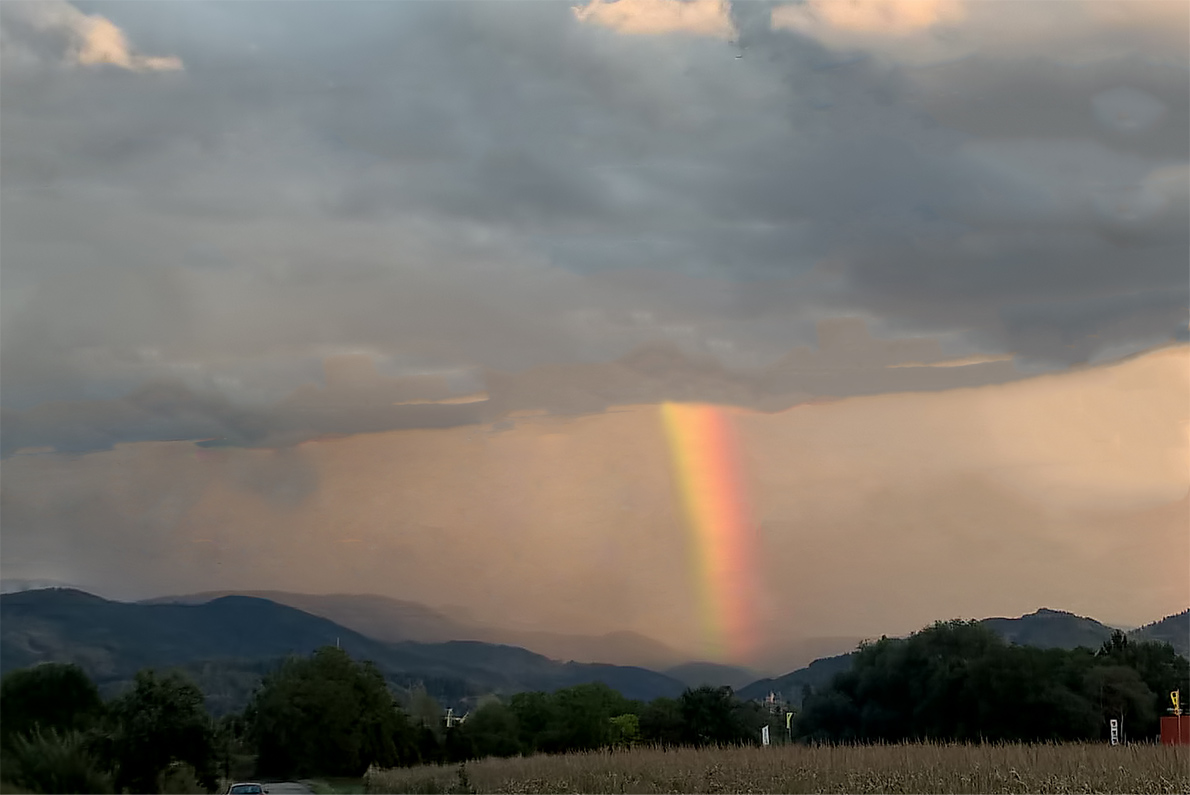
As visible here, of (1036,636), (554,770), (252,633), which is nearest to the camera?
(554,770)

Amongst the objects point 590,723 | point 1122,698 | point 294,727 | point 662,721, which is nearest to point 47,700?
point 294,727

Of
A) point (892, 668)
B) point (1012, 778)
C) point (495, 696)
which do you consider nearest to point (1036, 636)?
point (892, 668)

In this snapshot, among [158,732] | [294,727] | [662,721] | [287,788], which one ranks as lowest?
[287,788]

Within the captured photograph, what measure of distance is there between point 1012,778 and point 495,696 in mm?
92204

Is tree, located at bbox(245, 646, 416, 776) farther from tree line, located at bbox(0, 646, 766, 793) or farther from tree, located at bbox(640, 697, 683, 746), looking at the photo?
tree, located at bbox(640, 697, 683, 746)

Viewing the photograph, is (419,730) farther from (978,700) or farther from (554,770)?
(554,770)

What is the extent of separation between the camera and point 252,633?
69562mm

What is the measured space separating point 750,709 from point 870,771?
73287mm

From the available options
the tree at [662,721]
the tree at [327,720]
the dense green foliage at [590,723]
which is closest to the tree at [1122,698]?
the dense green foliage at [590,723]

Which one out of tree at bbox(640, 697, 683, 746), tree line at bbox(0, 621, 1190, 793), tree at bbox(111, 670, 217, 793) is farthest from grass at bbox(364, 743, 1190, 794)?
tree at bbox(640, 697, 683, 746)

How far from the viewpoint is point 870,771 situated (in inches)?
1272

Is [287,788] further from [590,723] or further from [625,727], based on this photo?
[625,727]

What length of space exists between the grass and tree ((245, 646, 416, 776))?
1904 cm

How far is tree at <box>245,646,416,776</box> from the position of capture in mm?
65312
